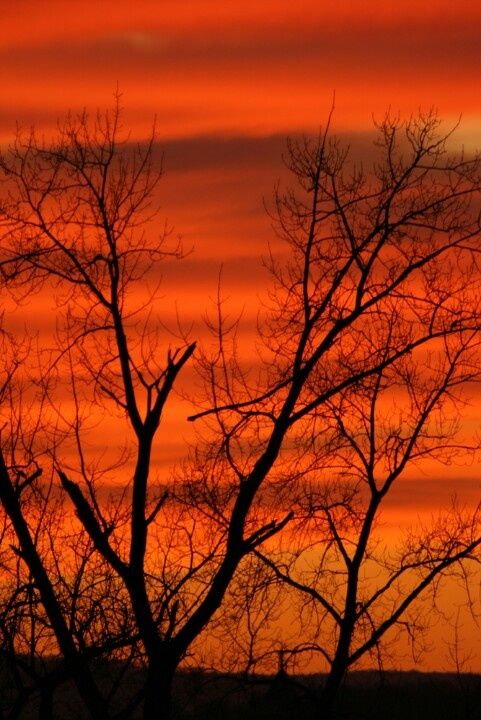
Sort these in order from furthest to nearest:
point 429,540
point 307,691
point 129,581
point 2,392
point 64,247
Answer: point 429,540 < point 307,691 < point 2,392 < point 64,247 < point 129,581

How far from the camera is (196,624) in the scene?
14.5 m

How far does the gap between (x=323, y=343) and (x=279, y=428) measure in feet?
3.86

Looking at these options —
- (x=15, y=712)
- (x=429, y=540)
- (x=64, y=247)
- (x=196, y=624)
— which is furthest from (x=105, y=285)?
(x=429, y=540)

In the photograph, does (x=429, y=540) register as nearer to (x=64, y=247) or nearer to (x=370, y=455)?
(x=370, y=455)

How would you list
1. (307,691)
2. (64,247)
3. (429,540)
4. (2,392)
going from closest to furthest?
(64,247), (2,392), (307,691), (429,540)

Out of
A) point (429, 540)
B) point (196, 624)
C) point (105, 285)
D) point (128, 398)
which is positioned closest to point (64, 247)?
point (105, 285)

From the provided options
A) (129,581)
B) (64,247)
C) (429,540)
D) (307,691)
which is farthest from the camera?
(429,540)

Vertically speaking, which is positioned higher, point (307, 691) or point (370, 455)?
point (370, 455)

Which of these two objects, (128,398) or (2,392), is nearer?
(128,398)

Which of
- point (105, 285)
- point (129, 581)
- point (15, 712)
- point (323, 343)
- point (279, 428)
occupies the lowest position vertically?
point (15, 712)

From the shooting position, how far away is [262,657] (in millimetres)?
23578

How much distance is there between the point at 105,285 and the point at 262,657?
10512mm

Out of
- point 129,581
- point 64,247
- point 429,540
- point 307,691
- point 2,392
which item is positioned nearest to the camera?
point 129,581

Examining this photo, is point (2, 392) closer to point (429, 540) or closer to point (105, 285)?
point (105, 285)
